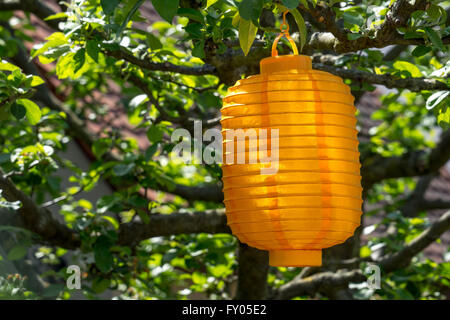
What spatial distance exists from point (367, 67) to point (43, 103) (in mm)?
2333

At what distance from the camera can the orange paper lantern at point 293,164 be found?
5.40ft

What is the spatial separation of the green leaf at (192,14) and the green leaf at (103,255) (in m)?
1.38

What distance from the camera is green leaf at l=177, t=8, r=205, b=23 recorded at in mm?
2008

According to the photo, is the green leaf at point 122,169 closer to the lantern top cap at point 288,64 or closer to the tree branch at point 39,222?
the tree branch at point 39,222

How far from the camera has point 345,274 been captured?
371 centimetres

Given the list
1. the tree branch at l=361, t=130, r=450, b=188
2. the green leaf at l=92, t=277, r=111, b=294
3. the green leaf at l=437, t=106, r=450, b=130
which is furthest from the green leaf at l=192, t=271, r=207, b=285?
the green leaf at l=437, t=106, r=450, b=130

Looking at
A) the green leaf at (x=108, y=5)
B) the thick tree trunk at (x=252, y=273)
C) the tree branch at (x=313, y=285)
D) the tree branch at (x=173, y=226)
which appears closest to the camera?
the green leaf at (x=108, y=5)

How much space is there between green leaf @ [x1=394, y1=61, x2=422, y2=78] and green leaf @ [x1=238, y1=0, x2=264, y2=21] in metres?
1.12

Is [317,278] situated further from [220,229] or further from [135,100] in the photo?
[135,100]

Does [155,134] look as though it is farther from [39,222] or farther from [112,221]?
[39,222]

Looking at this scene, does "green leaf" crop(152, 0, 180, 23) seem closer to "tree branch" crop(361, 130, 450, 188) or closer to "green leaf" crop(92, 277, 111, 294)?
"green leaf" crop(92, 277, 111, 294)

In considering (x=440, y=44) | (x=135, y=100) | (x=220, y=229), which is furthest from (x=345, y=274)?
(x=440, y=44)

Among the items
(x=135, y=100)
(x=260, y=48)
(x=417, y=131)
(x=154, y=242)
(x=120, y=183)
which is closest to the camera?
(x=260, y=48)

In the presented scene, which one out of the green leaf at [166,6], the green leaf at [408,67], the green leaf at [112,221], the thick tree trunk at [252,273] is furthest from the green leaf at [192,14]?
the thick tree trunk at [252,273]
